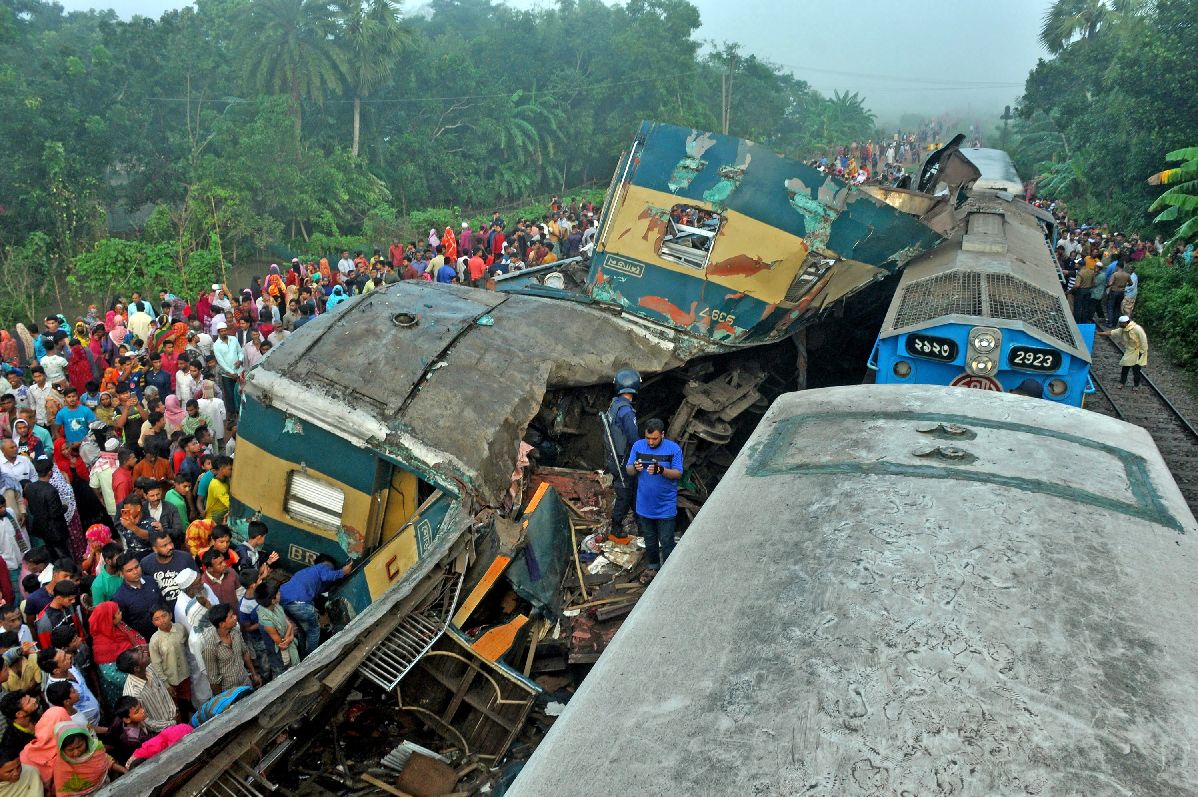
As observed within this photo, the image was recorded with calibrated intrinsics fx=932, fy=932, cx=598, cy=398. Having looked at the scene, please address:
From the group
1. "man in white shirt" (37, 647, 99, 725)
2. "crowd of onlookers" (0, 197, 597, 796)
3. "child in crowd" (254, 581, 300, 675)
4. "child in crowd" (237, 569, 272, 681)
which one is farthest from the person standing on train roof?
"man in white shirt" (37, 647, 99, 725)

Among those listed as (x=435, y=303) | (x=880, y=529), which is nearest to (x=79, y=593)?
(x=435, y=303)

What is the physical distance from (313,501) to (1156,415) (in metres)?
12.5

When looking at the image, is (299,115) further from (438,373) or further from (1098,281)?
(438,373)

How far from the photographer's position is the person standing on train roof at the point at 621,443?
335 inches

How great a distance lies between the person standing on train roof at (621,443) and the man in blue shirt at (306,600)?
8.37 ft

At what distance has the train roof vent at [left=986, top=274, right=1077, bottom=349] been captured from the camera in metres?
9.07

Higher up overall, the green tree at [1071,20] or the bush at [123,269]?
the green tree at [1071,20]

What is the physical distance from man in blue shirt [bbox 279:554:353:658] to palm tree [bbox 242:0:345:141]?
27.9 metres

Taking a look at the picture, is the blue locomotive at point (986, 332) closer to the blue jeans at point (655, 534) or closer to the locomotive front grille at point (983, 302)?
the locomotive front grille at point (983, 302)

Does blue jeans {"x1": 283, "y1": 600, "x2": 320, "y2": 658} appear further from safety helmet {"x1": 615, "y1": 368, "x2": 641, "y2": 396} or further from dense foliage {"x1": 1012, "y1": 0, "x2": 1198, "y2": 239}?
dense foliage {"x1": 1012, "y1": 0, "x2": 1198, "y2": 239}

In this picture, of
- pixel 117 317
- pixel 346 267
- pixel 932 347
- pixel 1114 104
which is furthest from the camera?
pixel 1114 104

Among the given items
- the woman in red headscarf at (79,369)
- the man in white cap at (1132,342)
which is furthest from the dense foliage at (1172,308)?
the woman in red headscarf at (79,369)

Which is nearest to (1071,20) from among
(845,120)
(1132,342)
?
(845,120)

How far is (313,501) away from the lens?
793cm
